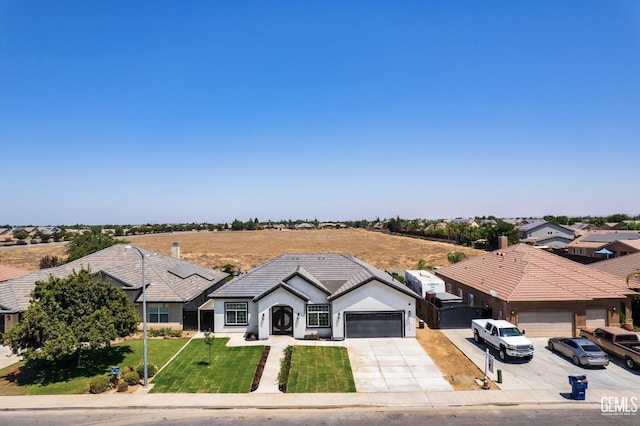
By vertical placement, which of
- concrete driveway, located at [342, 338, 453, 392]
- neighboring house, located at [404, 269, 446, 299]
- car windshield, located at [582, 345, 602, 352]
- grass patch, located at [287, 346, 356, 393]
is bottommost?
concrete driveway, located at [342, 338, 453, 392]

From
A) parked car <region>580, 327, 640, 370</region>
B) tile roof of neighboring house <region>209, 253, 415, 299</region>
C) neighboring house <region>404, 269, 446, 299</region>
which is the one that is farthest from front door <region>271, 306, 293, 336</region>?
parked car <region>580, 327, 640, 370</region>

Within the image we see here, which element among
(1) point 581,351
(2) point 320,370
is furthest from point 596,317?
(2) point 320,370

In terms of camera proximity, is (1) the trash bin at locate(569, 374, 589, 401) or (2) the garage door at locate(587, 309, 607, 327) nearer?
(1) the trash bin at locate(569, 374, 589, 401)

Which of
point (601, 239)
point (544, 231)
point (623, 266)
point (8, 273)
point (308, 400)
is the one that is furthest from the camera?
point (544, 231)

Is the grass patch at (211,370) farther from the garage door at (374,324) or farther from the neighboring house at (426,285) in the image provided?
the neighboring house at (426,285)

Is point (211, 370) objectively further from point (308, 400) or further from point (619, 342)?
point (619, 342)

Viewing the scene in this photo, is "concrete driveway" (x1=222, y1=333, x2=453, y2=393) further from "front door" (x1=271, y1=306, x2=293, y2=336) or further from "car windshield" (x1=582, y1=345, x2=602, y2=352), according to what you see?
"car windshield" (x1=582, y1=345, x2=602, y2=352)

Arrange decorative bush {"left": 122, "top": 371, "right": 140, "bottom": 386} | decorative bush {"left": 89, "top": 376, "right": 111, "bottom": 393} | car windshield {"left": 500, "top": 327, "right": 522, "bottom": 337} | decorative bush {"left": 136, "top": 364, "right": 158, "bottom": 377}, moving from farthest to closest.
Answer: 1. car windshield {"left": 500, "top": 327, "right": 522, "bottom": 337}
2. decorative bush {"left": 136, "top": 364, "right": 158, "bottom": 377}
3. decorative bush {"left": 122, "top": 371, "right": 140, "bottom": 386}
4. decorative bush {"left": 89, "top": 376, "right": 111, "bottom": 393}

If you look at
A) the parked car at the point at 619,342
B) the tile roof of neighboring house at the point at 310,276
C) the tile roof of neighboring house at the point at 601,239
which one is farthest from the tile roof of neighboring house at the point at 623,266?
the tile roof of neighboring house at the point at 310,276
